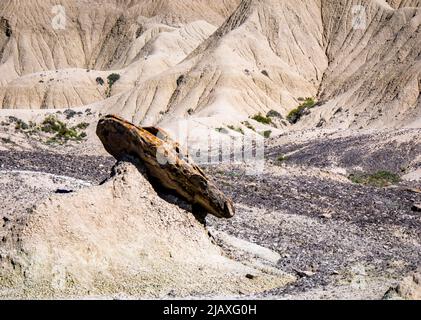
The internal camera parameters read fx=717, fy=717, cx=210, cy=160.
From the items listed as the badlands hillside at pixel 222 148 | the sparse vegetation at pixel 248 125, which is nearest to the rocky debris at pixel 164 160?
the badlands hillside at pixel 222 148

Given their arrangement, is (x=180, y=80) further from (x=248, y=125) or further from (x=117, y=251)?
(x=117, y=251)

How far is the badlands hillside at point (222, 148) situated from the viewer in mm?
12094

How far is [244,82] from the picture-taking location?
209 feet

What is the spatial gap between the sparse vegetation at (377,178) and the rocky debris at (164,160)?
58.1ft

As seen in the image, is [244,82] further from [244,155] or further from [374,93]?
[244,155]

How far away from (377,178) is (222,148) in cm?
1088

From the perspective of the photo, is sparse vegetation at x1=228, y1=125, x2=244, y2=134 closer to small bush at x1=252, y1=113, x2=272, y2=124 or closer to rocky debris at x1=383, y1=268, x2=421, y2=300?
small bush at x1=252, y1=113, x2=272, y2=124

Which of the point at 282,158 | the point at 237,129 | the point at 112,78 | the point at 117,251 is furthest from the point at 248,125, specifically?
the point at 117,251

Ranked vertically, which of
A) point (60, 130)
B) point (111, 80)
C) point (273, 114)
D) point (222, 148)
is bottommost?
point (111, 80)

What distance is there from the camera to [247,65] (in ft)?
221

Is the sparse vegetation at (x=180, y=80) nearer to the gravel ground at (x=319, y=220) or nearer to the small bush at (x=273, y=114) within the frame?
the small bush at (x=273, y=114)

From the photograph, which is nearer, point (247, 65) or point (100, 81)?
point (247, 65)
